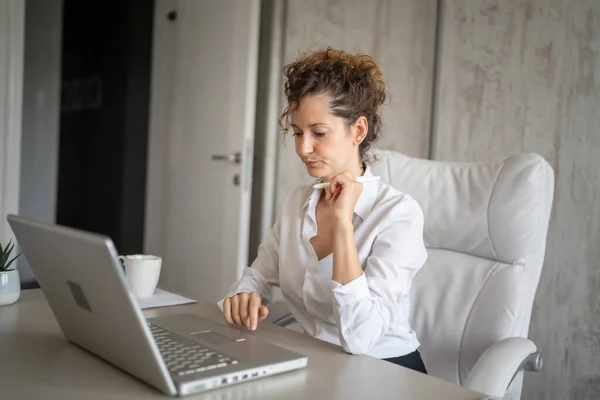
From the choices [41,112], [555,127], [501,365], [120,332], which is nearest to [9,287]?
[120,332]

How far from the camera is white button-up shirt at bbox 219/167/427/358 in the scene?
109 centimetres

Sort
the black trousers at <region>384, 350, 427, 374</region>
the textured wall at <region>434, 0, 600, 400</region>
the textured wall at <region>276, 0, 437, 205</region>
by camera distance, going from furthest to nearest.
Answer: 1. the textured wall at <region>276, 0, 437, 205</region>
2. the textured wall at <region>434, 0, 600, 400</region>
3. the black trousers at <region>384, 350, 427, 374</region>

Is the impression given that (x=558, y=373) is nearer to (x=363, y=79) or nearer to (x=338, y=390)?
(x=363, y=79)

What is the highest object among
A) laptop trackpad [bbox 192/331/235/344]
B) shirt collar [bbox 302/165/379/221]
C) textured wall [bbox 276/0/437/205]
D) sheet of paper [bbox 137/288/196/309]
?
textured wall [bbox 276/0/437/205]

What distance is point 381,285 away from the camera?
1.18 meters

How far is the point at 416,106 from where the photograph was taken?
8.96 ft

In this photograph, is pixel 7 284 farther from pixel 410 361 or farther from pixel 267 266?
pixel 410 361

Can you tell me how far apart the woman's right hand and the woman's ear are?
48 cm

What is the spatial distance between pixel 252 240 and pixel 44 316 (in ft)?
7.50

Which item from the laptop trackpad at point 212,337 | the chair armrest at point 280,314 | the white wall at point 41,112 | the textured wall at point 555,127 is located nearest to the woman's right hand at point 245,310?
the laptop trackpad at point 212,337

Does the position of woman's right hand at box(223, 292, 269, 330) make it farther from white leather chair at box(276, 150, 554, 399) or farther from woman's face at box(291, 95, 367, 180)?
white leather chair at box(276, 150, 554, 399)

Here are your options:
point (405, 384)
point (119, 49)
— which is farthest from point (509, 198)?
point (119, 49)

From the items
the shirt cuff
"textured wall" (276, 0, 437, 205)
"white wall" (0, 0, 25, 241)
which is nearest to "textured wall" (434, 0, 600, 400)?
"textured wall" (276, 0, 437, 205)

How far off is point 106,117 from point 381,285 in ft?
13.7
